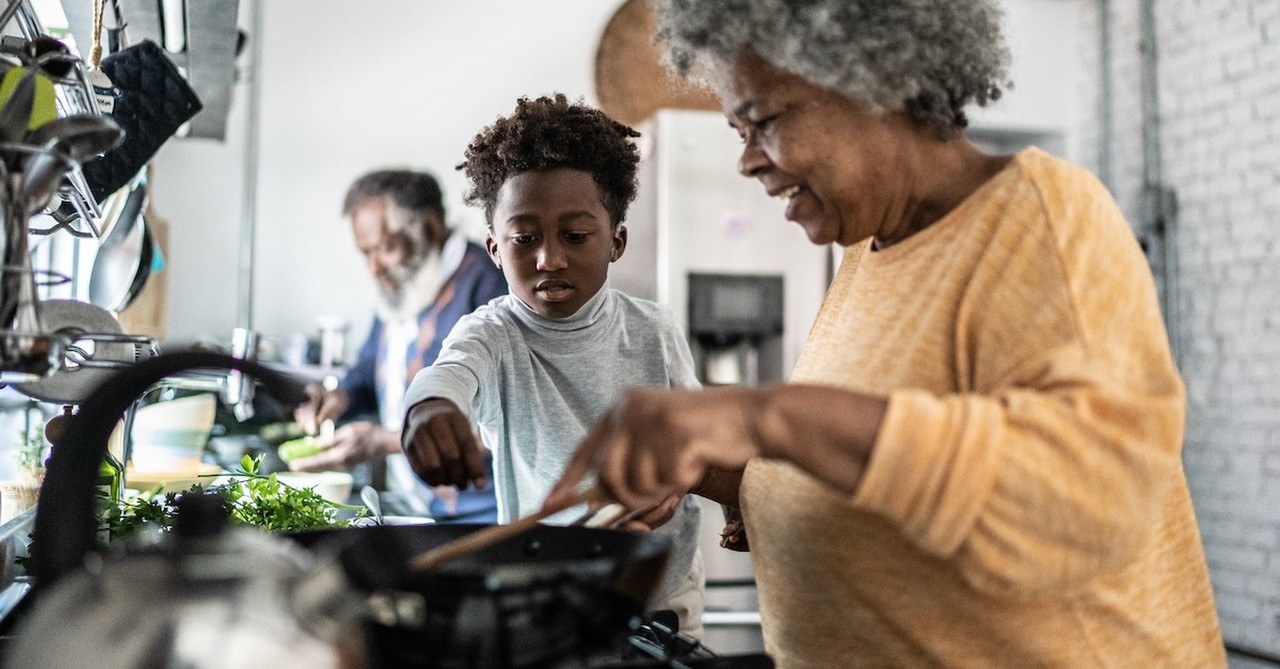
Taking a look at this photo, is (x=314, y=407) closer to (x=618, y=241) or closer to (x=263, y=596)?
(x=263, y=596)

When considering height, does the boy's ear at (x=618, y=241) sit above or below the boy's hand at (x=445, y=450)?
above

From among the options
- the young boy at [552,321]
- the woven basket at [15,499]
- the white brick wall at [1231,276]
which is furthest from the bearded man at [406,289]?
the white brick wall at [1231,276]

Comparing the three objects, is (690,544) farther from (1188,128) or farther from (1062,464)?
(1188,128)

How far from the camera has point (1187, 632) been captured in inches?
35.2

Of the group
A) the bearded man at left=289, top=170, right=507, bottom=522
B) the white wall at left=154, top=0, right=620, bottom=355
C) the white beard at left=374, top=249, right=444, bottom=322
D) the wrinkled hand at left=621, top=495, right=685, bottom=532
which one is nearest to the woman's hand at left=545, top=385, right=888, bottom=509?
the wrinkled hand at left=621, top=495, right=685, bottom=532

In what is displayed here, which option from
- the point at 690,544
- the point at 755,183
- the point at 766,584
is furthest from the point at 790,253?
the point at 766,584

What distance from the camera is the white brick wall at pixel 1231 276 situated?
3.30m

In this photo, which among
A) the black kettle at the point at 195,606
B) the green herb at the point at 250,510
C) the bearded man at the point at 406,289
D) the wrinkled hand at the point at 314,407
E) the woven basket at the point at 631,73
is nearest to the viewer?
the black kettle at the point at 195,606

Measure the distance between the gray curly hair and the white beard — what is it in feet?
7.96

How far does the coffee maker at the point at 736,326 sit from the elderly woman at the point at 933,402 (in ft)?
7.81

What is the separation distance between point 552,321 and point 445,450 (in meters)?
0.64

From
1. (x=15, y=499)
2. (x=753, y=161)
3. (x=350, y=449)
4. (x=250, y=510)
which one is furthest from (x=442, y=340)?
(x=753, y=161)

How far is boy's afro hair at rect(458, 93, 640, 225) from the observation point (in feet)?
5.19

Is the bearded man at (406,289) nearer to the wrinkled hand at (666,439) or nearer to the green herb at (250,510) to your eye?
the green herb at (250,510)
